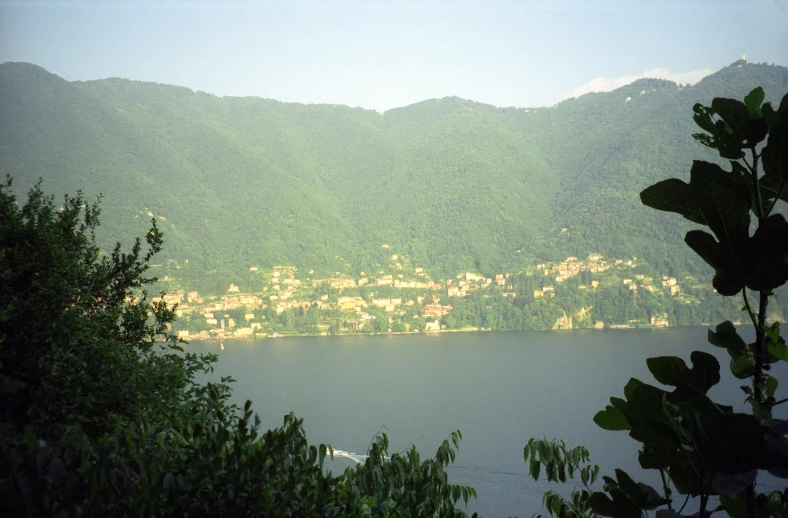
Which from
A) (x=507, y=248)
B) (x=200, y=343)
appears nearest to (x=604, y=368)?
(x=200, y=343)

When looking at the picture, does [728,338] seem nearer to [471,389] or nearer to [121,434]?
[121,434]

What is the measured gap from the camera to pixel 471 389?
3145cm

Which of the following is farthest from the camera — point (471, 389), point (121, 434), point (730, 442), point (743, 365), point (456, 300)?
point (456, 300)

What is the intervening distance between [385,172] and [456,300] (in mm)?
24510

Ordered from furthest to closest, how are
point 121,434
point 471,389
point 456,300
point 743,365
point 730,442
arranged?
point 456,300, point 471,389, point 121,434, point 743,365, point 730,442

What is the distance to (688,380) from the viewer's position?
Result: 1.97 ft

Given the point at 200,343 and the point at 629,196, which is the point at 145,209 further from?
the point at 629,196

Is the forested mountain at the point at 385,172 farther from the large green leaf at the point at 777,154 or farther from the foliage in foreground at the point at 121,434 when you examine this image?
the large green leaf at the point at 777,154

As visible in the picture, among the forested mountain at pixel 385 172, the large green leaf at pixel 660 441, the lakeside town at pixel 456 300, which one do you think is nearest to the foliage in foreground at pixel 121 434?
the large green leaf at pixel 660 441

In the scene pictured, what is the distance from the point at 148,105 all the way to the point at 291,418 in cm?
7707

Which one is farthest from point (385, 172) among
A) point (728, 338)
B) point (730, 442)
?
point (730, 442)

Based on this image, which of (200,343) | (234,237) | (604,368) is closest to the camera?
(604,368)

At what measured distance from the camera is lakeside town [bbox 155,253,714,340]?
50.4m

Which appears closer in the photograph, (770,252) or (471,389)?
(770,252)
